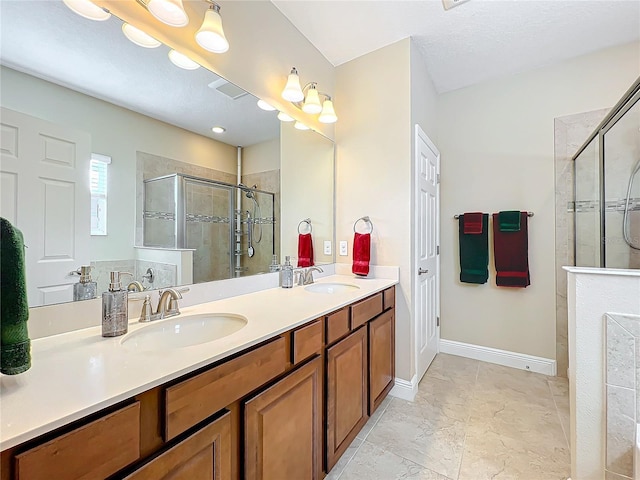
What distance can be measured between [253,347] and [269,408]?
0.76ft

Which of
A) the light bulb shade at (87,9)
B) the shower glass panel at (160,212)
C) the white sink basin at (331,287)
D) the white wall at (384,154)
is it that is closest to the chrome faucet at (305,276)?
the white sink basin at (331,287)

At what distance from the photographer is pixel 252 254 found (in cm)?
171

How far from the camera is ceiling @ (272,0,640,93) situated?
1820 millimetres

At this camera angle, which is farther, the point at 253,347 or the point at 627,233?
the point at 627,233

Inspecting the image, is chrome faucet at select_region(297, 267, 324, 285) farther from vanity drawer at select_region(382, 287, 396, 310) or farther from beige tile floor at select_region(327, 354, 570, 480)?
beige tile floor at select_region(327, 354, 570, 480)

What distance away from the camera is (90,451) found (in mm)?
568

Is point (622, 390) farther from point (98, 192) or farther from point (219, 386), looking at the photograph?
point (98, 192)

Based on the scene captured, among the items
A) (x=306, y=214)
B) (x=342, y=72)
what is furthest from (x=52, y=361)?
(x=342, y=72)

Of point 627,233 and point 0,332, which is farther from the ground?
point 627,233

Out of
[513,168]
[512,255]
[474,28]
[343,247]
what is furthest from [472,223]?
[474,28]

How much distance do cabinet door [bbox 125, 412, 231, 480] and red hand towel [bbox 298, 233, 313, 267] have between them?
52.5 inches

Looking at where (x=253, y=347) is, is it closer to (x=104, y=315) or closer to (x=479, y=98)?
(x=104, y=315)

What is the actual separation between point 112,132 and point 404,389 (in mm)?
2270

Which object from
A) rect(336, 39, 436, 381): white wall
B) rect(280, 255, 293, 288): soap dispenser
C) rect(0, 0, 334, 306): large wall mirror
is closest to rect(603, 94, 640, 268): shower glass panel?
rect(336, 39, 436, 381): white wall
